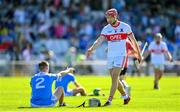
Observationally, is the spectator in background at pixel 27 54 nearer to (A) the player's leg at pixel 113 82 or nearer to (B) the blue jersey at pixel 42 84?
(A) the player's leg at pixel 113 82

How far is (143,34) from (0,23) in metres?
9.16

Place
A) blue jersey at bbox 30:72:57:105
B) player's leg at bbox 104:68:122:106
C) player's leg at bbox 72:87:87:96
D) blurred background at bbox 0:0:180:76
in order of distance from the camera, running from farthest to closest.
Answer: blurred background at bbox 0:0:180:76 → player's leg at bbox 72:87:87:96 → player's leg at bbox 104:68:122:106 → blue jersey at bbox 30:72:57:105

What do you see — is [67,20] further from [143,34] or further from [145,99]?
[145,99]

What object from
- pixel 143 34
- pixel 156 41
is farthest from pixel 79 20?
pixel 156 41

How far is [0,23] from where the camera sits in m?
50.4

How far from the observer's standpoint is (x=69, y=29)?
→ 165 ft

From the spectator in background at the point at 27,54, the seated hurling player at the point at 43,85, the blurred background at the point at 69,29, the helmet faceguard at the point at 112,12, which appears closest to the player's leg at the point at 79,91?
the helmet faceguard at the point at 112,12

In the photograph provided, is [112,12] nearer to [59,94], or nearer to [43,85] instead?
[59,94]

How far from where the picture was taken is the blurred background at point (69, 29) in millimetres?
47594

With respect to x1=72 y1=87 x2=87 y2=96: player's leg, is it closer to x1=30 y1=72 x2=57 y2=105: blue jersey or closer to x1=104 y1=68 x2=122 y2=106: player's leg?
x1=104 y1=68 x2=122 y2=106: player's leg

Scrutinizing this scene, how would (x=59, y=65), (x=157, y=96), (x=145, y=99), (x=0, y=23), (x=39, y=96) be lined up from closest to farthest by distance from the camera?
(x=39, y=96) → (x=145, y=99) → (x=157, y=96) → (x=59, y=65) → (x=0, y=23)

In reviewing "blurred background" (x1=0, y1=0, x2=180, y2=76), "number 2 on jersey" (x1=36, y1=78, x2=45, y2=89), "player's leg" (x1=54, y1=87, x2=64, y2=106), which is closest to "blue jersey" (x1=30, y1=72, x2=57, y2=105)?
"number 2 on jersey" (x1=36, y1=78, x2=45, y2=89)

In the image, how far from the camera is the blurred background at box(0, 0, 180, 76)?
156 feet

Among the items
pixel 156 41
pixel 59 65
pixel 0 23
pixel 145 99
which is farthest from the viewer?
pixel 0 23
